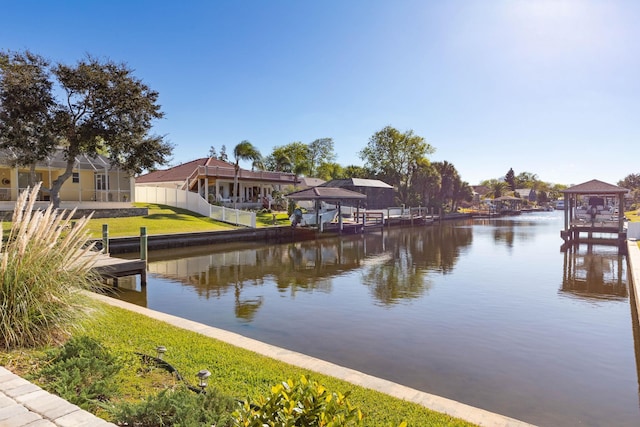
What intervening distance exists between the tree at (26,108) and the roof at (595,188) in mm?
31197

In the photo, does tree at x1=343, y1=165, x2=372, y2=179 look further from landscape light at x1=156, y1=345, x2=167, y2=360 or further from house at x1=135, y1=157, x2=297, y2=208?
landscape light at x1=156, y1=345, x2=167, y2=360

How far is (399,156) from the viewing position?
182 feet

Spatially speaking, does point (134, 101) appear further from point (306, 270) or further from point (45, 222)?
point (45, 222)

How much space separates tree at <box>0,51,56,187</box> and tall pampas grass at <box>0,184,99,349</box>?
68.6ft

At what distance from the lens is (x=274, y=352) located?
→ 5.78 m

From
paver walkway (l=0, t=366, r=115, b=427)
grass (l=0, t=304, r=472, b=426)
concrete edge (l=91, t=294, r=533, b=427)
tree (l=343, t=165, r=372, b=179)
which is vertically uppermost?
tree (l=343, t=165, r=372, b=179)

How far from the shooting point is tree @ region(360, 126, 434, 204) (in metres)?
54.6

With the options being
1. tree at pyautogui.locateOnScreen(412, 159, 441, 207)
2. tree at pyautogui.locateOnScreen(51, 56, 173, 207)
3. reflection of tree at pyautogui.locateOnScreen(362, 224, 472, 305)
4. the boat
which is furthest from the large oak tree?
tree at pyautogui.locateOnScreen(412, 159, 441, 207)

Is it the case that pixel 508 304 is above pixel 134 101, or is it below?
below

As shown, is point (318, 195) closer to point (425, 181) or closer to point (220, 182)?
point (220, 182)

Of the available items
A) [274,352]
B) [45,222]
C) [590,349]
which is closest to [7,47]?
[45,222]

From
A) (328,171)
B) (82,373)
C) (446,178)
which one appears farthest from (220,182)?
(328,171)

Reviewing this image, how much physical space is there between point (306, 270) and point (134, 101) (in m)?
16.9

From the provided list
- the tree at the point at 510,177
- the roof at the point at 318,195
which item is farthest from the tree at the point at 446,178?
the tree at the point at 510,177
